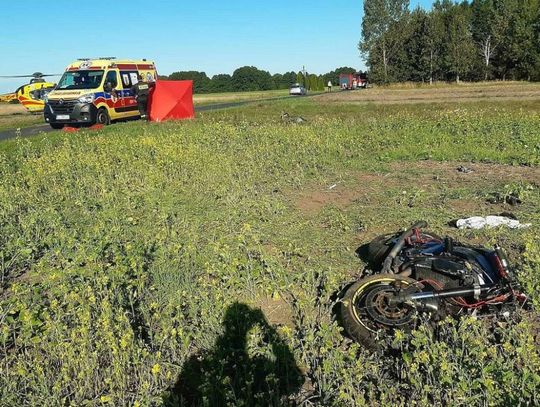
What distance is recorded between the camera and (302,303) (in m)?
3.92

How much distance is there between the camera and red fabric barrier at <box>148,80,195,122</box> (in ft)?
67.1

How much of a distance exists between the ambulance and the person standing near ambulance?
9.3 inches

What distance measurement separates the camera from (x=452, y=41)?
66.6 meters

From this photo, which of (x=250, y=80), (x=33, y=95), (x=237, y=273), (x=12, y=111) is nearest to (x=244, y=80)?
(x=250, y=80)

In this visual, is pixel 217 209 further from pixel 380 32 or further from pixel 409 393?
pixel 380 32

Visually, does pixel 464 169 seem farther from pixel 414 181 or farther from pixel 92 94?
pixel 92 94

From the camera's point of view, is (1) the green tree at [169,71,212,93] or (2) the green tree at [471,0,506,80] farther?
(1) the green tree at [169,71,212,93]

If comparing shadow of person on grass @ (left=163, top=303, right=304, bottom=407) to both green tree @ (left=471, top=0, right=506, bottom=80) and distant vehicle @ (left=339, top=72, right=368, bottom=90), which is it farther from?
distant vehicle @ (left=339, top=72, right=368, bottom=90)

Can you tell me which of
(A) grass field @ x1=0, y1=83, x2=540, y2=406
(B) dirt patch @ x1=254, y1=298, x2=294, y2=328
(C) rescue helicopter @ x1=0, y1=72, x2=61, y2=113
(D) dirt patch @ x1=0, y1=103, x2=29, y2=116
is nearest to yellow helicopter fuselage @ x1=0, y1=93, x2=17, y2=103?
(D) dirt patch @ x1=0, y1=103, x2=29, y2=116

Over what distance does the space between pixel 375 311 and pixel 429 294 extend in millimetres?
438

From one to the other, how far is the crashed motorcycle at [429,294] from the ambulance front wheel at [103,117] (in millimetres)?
17633

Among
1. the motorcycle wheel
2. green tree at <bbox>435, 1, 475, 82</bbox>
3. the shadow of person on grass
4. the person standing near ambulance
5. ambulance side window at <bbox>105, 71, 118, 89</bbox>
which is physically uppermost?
green tree at <bbox>435, 1, 475, 82</bbox>

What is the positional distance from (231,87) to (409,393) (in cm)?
10234

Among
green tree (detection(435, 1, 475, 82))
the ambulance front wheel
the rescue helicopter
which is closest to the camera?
the ambulance front wheel
